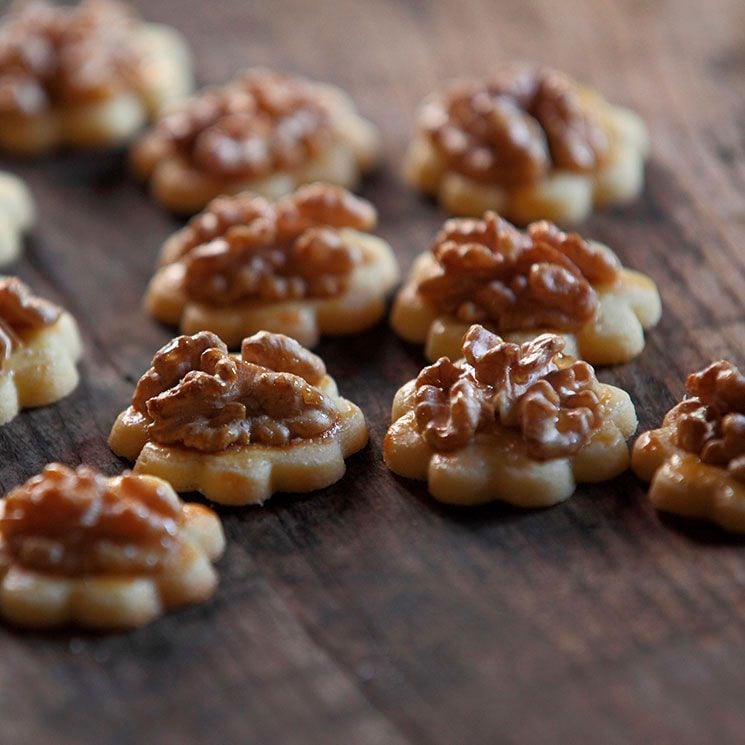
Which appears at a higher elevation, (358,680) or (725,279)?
(725,279)

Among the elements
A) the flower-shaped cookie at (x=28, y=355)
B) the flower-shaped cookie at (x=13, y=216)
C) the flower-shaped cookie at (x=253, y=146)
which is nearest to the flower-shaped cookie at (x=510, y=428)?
the flower-shaped cookie at (x=28, y=355)

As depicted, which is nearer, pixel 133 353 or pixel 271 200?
pixel 133 353

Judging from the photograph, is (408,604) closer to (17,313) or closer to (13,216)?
(17,313)

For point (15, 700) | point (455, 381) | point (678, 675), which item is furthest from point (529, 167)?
point (15, 700)

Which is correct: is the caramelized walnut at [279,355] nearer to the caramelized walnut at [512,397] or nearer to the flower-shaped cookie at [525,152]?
the caramelized walnut at [512,397]

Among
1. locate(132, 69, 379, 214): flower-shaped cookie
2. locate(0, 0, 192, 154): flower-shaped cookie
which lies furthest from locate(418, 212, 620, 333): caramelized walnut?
locate(0, 0, 192, 154): flower-shaped cookie

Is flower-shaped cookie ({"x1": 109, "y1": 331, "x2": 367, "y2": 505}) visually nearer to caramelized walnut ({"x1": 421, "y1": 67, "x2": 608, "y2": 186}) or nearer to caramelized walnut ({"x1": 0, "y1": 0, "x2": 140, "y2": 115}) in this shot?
caramelized walnut ({"x1": 421, "y1": 67, "x2": 608, "y2": 186})

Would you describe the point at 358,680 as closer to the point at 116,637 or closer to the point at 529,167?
the point at 116,637
